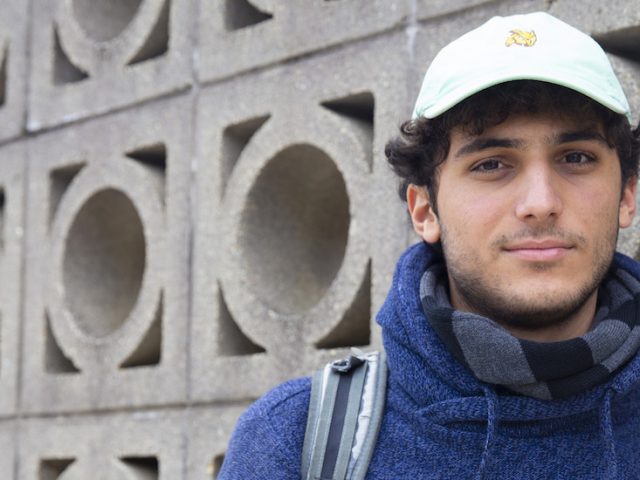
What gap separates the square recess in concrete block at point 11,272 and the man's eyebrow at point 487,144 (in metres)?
2.59

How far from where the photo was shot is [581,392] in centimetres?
219

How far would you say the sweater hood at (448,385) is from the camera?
7.14 feet

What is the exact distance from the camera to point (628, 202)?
2.46 metres

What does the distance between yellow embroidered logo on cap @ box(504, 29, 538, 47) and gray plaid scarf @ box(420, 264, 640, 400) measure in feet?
1.58

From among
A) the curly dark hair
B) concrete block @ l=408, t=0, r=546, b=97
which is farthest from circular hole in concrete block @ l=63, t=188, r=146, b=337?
the curly dark hair

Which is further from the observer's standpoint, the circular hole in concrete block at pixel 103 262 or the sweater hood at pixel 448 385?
the circular hole in concrete block at pixel 103 262

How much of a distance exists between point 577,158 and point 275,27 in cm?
165

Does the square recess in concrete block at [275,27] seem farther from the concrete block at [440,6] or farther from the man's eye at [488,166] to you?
the man's eye at [488,166]

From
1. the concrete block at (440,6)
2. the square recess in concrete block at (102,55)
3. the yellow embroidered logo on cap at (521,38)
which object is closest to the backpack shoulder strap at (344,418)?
the yellow embroidered logo on cap at (521,38)

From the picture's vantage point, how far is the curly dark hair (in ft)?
7.23

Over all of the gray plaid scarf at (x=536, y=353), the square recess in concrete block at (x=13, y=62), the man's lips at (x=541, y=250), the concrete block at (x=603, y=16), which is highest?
the square recess in concrete block at (x=13, y=62)

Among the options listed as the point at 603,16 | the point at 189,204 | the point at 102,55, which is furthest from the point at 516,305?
the point at 102,55

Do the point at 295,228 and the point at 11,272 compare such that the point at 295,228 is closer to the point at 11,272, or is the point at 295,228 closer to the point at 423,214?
the point at 11,272

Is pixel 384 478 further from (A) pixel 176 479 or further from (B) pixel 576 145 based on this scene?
(A) pixel 176 479
